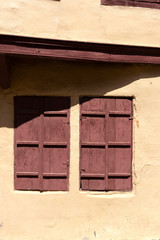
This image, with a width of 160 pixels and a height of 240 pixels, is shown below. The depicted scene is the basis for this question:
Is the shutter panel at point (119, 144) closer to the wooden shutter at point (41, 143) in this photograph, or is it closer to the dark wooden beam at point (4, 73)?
the wooden shutter at point (41, 143)

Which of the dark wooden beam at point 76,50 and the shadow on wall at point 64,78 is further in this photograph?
the shadow on wall at point 64,78

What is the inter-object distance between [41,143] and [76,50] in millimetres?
1556

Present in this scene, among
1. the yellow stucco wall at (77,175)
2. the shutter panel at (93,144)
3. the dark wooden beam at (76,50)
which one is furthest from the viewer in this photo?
the shutter panel at (93,144)

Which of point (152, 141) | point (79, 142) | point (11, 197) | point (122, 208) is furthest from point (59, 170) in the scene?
point (152, 141)

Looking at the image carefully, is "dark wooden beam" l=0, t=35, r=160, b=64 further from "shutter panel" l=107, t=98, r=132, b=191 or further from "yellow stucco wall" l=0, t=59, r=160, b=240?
"shutter panel" l=107, t=98, r=132, b=191

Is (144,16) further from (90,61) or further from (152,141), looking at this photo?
(152,141)

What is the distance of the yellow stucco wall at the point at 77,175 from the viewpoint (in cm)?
391

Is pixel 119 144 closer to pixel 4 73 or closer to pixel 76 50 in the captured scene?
pixel 76 50

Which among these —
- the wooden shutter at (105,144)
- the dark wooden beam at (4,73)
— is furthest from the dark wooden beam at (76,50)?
the wooden shutter at (105,144)

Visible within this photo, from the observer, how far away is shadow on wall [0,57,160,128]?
3.94 metres

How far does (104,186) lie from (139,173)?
2.03 feet

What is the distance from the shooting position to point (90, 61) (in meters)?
3.82

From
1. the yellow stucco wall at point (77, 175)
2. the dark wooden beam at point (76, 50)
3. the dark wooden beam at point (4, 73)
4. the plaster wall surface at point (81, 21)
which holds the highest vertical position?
the plaster wall surface at point (81, 21)

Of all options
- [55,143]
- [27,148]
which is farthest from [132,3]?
[27,148]
